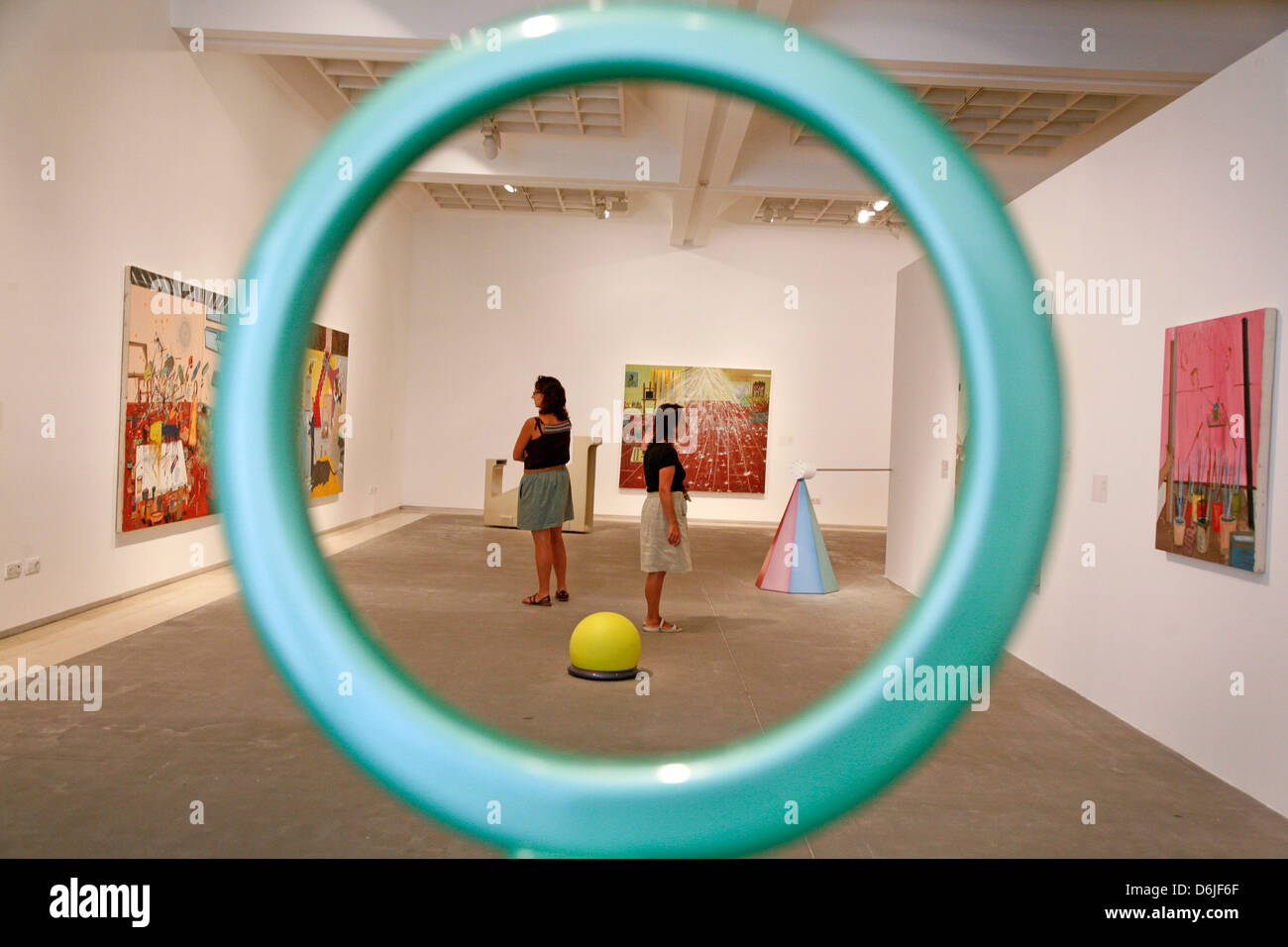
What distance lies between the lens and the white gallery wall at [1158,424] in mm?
3652

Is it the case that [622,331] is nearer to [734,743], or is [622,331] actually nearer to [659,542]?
[659,542]

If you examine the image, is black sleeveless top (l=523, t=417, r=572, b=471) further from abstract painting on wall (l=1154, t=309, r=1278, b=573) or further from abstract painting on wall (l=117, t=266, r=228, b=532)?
abstract painting on wall (l=1154, t=309, r=1278, b=573)

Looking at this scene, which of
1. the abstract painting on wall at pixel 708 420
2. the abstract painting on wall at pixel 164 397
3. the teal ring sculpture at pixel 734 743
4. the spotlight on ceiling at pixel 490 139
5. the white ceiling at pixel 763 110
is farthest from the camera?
the abstract painting on wall at pixel 708 420

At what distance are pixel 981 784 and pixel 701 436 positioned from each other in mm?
10476

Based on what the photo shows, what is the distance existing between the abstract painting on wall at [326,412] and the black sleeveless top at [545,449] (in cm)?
429

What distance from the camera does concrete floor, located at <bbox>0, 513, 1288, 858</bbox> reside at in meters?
2.95

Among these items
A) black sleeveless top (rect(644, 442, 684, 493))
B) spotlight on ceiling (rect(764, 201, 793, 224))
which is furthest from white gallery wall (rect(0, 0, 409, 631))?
spotlight on ceiling (rect(764, 201, 793, 224))

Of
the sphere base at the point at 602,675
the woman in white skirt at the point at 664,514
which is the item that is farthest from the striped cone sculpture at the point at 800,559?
the sphere base at the point at 602,675

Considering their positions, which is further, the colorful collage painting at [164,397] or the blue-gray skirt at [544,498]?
the colorful collage painting at [164,397]

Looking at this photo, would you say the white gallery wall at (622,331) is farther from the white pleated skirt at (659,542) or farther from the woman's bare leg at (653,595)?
the white pleated skirt at (659,542)

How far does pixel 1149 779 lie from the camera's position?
3.76 m

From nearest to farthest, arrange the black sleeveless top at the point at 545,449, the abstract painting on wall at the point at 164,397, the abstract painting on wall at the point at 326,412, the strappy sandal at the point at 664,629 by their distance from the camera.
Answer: the strappy sandal at the point at 664,629 → the black sleeveless top at the point at 545,449 → the abstract painting on wall at the point at 164,397 → the abstract painting on wall at the point at 326,412

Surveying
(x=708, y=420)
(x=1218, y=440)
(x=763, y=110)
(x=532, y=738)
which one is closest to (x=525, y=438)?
(x=532, y=738)
